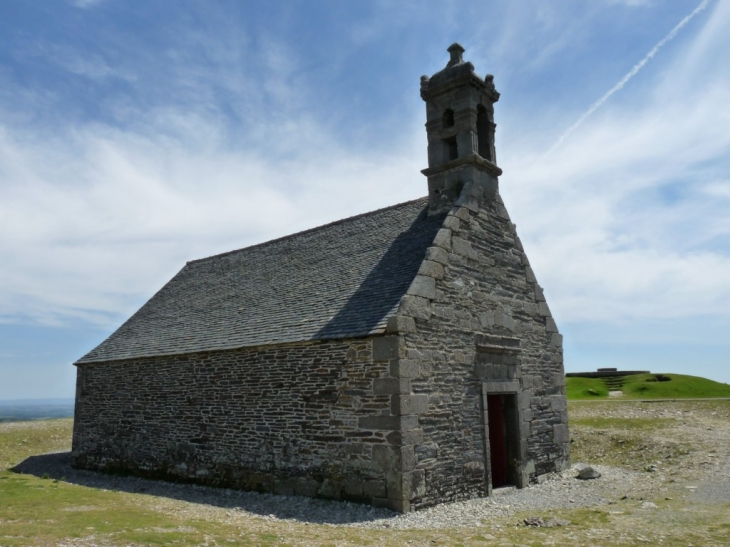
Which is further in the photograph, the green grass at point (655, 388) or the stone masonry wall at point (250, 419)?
the green grass at point (655, 388)

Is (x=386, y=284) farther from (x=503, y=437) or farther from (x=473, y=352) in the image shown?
(x=503, y=437)

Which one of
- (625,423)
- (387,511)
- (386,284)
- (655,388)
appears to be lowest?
(387,511)

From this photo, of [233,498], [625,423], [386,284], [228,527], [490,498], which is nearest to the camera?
[228,527]

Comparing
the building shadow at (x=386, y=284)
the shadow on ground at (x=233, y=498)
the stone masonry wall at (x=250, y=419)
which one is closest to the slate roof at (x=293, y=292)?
the building shadow at (x=386, y=284)

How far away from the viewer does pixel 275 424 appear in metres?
11.5

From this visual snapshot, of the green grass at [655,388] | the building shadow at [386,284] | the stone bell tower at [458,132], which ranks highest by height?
the stone bell tower at [458,132]

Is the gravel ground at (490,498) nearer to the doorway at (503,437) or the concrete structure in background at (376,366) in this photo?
the concrete structure in background at (376,366)

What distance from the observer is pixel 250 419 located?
12055 mm

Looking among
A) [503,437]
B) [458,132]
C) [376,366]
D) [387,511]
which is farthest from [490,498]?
[458,132]

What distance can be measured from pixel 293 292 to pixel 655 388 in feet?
70.6

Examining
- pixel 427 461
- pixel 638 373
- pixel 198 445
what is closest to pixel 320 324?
pixel 427 461

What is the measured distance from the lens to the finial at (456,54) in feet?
46.0

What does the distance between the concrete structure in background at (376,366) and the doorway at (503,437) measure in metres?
0.04

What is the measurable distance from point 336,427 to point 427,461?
1.74 metres
